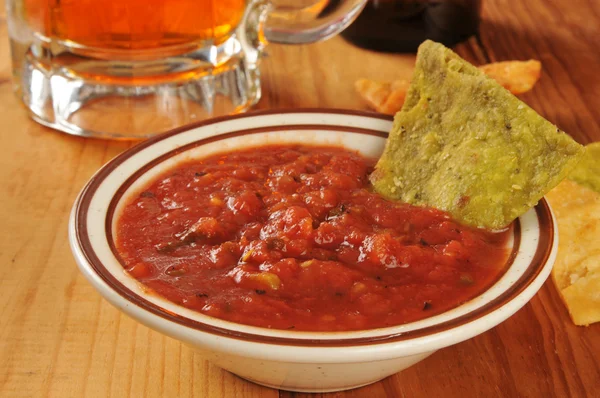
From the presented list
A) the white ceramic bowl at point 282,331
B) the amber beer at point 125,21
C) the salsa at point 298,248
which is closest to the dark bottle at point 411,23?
the amber beer at point 125,21

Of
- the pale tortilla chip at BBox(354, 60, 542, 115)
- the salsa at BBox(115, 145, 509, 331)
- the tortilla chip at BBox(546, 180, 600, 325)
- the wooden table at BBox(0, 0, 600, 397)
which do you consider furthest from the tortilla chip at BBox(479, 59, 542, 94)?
the salsa at BBox(115, 145, 509, 331)

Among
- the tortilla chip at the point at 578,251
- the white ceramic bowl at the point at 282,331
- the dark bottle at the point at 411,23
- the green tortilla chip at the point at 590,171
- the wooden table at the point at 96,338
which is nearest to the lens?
the white ceramic bowl at the point at 282,331

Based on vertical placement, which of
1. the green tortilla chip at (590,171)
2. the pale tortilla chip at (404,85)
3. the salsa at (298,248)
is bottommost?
the pale tortilla chip at (404,85)

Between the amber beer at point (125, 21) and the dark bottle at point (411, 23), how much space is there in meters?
0.66

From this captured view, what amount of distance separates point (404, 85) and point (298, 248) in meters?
0.96

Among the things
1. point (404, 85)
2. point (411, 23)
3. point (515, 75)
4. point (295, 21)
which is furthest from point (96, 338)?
point (411, 23)

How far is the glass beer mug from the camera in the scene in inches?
87.1

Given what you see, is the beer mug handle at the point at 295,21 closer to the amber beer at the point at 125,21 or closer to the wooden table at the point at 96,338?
the amber beer at the point at 125,21

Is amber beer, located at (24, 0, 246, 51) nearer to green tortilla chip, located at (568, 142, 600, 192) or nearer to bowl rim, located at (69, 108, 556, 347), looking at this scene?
bowl rim, located at (69, 108, 556, 347)

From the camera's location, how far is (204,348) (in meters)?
1.25

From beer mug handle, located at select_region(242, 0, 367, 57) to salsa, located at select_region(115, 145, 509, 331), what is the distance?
70 centimetres

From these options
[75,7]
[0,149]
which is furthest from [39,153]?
[75,7]

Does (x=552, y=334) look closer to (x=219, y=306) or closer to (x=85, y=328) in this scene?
(x=219, y=306)

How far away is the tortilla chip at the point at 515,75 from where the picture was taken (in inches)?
93.4
